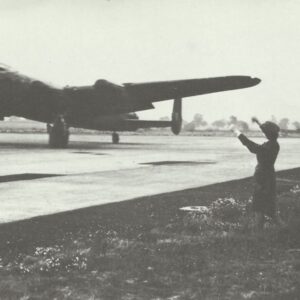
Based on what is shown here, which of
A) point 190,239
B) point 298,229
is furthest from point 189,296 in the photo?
point 298,229

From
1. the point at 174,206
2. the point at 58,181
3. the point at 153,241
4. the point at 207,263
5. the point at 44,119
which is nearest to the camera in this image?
the point at 207,263

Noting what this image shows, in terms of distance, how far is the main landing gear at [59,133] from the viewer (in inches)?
1139

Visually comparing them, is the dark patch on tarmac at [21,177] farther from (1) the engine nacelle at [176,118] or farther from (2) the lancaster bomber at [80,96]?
(1) the engine nacelle at [176,118]

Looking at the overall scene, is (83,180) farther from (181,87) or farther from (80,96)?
(181,87)

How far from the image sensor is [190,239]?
22.9ft

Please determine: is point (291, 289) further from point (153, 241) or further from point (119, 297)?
point (153, 241)

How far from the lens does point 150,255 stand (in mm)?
6043

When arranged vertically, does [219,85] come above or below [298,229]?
above

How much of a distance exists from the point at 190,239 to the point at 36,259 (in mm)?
Answer: 2027

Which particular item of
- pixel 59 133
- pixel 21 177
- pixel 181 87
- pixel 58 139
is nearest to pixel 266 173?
pixel 21 177

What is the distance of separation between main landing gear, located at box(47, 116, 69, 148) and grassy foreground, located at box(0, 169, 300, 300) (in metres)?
20.0

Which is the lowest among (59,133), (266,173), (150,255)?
(150,255)

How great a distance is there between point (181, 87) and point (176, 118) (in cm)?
1698

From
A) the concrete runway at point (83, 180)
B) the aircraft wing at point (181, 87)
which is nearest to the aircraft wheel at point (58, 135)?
the aircraft wing at point (181, 87)
